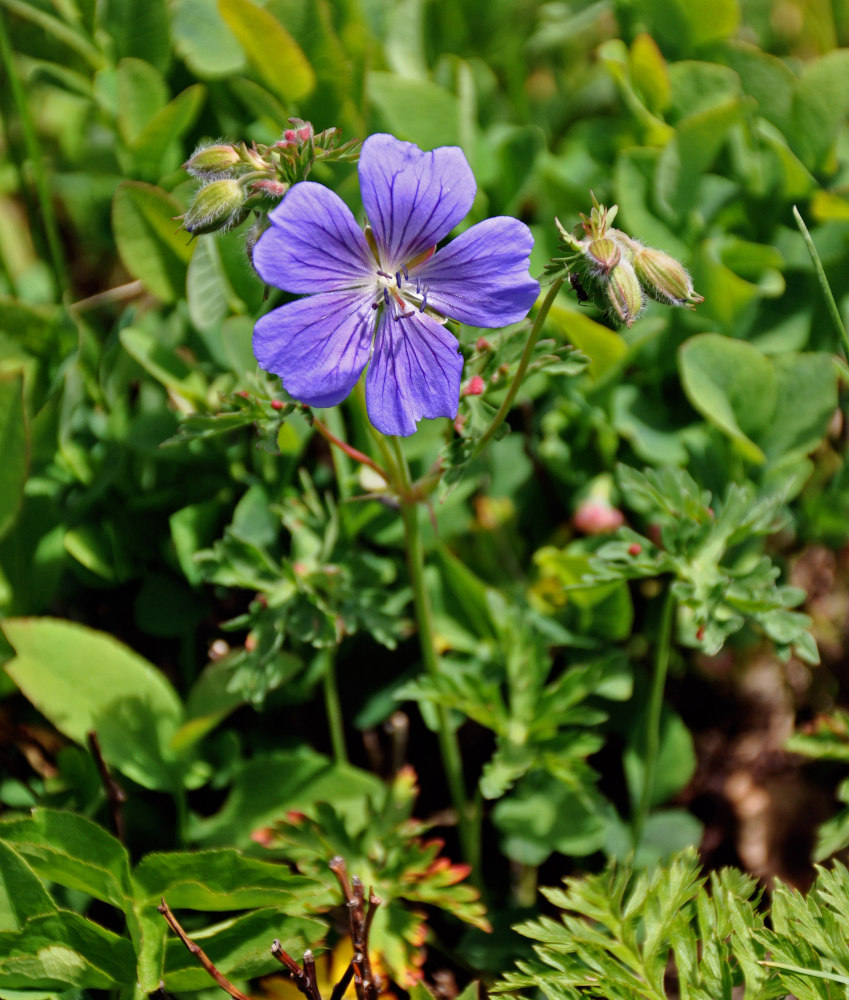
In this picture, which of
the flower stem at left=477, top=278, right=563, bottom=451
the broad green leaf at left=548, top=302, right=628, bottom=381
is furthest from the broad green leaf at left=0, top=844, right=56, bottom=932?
the broad green leaf at left=548, top=302, right=628, bottom=381

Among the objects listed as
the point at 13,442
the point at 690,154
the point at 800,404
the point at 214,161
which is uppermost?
the point at 214,161

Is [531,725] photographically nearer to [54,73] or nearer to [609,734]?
[609,734]

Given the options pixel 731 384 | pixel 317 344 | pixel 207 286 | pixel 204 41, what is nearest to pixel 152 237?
pixel 207 286

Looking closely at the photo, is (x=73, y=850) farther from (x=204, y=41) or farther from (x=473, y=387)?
(x=204, y=41)

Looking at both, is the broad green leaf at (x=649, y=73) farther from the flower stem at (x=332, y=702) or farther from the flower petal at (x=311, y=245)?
the flower stem at (x=332, y=702)

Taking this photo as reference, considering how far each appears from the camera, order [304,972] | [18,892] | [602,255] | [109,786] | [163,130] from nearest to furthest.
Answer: [602,255] < [304,972] < [18,892] < [109,786] < [163,130]

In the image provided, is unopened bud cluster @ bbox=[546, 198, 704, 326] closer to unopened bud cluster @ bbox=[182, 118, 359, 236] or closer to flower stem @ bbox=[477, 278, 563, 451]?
flower stem @ bbox=[477, 278, 563, 451]
